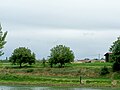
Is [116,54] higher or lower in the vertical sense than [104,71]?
higher

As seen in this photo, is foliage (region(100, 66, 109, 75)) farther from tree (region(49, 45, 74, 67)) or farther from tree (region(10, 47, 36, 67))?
tree (region(10, 47, 36, 67))

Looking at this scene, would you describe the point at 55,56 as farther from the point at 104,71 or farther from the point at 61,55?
the point at 104,71

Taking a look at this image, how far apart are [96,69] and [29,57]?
2499 centimetres

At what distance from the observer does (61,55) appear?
103 meters

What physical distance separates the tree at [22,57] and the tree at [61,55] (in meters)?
7.21

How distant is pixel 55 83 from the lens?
67.6 meters

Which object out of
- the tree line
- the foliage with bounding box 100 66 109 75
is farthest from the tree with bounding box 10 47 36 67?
the foliage with bounding box 100 66 109 75

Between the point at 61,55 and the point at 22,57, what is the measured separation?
1212 cm

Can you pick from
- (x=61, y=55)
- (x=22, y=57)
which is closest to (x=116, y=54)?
(x=61, y=55)

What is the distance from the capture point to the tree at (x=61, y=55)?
338ft

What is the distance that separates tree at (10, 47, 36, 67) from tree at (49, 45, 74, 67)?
7212mm

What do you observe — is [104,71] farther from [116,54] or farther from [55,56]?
[55,56]

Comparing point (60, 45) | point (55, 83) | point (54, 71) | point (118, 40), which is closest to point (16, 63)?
point (60, 45)

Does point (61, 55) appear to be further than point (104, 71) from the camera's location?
Yes
